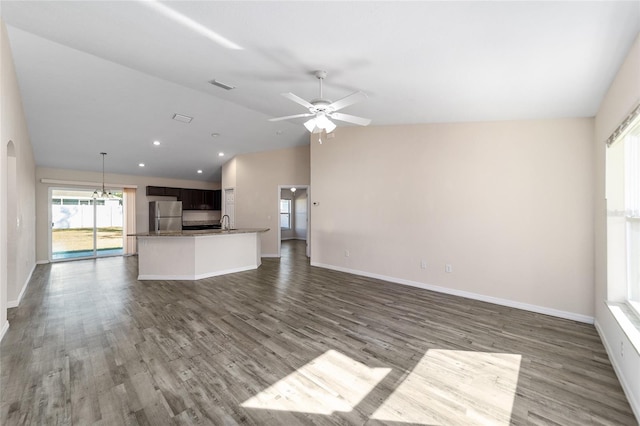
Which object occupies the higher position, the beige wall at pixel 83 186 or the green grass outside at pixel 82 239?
the beige wall at pixel 83 186

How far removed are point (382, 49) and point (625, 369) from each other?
3201 millimetres

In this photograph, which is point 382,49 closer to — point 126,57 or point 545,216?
point 126,57

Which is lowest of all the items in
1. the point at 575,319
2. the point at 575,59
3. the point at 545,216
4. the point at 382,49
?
the point at 575,319

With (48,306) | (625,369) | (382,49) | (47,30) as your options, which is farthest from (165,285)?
(625,369)

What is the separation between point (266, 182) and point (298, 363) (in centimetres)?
599

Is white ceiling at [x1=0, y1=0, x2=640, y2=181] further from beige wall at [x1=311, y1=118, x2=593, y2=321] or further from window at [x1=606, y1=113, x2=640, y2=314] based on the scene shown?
window at [x1=606, y1=113, x2=640, y2=314]

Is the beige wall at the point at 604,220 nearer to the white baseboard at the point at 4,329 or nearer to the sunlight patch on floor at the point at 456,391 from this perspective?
the sunlight patch on floor at the point at 456,391

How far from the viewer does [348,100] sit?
2.71 meters

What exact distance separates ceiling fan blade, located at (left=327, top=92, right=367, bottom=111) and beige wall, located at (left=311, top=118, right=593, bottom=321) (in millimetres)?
2360

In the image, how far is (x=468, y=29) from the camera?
2.07 metres

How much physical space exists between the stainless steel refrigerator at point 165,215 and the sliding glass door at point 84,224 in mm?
912

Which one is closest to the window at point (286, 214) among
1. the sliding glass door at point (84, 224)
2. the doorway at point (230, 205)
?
the doorway at point (230, 205)

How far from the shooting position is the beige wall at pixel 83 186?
685cm

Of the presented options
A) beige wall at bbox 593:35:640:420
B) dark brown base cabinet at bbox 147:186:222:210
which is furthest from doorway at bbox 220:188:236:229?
beige wall at bbox 593:35:640:420
